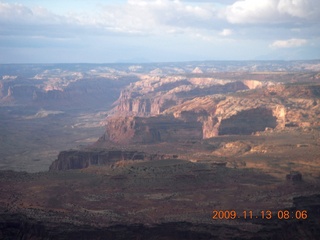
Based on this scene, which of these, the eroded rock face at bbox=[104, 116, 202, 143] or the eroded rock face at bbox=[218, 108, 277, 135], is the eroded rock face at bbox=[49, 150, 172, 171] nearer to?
the eroded rock face at bbox=[104, 116, 202, 143]

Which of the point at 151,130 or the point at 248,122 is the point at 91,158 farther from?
the point at 248,122

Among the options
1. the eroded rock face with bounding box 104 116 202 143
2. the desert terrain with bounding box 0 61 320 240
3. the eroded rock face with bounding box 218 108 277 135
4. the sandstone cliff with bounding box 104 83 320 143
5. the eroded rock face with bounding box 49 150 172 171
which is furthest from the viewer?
the eroded rock face with bounding box 104 116 202 143

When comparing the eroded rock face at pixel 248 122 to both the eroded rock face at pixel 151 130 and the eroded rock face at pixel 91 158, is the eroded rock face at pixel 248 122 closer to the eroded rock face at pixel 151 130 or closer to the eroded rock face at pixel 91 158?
the eroded rock face at pixel 151 130

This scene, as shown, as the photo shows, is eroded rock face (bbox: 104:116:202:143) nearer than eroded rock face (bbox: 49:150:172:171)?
No

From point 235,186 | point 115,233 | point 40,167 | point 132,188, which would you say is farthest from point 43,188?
point 40,167

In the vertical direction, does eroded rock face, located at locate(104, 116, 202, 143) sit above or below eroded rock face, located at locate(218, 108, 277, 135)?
below

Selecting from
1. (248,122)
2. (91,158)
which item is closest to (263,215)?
(91,158)

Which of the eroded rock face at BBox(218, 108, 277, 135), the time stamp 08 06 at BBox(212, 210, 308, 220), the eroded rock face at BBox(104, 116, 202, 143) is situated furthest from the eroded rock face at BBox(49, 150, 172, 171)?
the time stamp 08 06 at BBox(212, 210, 308, 220)

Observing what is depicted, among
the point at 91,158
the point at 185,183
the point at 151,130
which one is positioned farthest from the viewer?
the point at 151,130

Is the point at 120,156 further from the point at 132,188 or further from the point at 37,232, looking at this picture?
the point at 37,232
